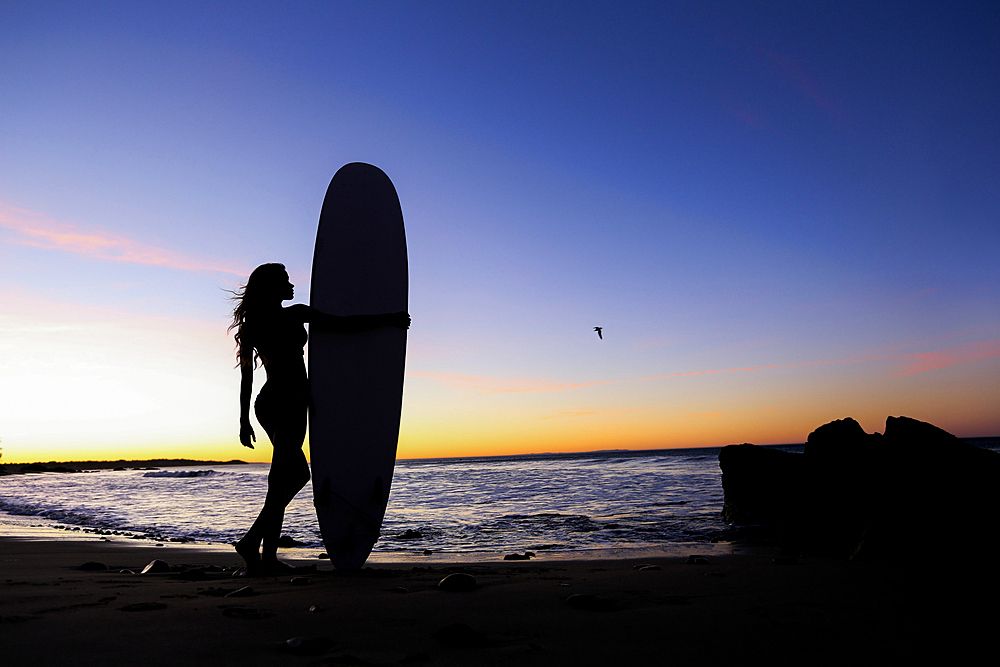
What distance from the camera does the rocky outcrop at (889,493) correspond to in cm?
353

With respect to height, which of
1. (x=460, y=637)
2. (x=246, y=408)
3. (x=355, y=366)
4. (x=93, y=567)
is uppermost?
(x=355, y=366)

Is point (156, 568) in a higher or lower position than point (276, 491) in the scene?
lower

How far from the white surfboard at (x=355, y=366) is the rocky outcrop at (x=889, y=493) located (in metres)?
3.69

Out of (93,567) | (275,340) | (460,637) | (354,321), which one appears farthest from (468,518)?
(460,637)

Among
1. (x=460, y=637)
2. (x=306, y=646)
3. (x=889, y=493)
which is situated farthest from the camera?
(x=889, y=493)

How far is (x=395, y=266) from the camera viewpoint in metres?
Result: 4.67

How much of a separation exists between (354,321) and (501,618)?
271 centimetres

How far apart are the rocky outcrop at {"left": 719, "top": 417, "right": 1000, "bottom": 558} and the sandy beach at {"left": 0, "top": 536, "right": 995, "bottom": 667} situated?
43 cm

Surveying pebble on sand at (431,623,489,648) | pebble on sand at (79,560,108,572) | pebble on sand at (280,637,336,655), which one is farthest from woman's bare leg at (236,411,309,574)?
pebble on sand at (431,623,489,648)

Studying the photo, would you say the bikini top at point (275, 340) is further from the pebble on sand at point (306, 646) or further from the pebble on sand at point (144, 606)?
the pebble on sand at point (306, 646)

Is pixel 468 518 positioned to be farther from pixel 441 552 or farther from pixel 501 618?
pixel 501 618

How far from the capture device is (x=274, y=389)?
3711 millimetres

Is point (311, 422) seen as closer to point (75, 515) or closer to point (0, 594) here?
point (0, 594)

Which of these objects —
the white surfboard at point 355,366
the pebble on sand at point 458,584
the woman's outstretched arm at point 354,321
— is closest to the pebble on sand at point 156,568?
the white surfboard at point 355,366
